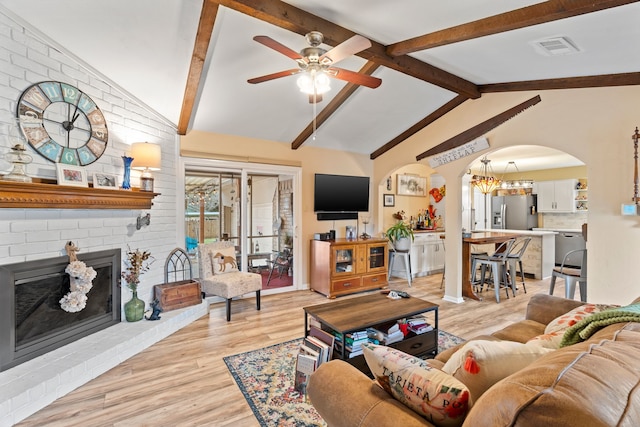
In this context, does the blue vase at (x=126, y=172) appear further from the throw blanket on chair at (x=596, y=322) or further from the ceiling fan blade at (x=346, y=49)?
the throw blanket on chair at (x=596, y=322)

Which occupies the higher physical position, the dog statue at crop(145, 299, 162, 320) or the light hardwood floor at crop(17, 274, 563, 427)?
the dog statue at crop(145, 299, 162, 320)

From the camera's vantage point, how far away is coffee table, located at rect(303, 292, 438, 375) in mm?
2311

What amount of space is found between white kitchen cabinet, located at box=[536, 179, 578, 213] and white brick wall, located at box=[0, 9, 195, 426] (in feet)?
26.2

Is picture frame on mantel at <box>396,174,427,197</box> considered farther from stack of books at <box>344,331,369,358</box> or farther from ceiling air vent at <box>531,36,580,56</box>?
stack of books at <box>344,331,369,358</box>

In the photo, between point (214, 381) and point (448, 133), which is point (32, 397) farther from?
point (448, 133)

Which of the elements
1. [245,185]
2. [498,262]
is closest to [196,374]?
[245,185]

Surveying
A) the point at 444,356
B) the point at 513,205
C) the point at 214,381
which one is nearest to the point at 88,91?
the point at 214,381

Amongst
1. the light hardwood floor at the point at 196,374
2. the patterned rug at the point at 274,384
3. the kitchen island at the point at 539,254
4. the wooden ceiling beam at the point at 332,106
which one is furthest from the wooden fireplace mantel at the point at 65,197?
the kitchen island at the point at 539,254

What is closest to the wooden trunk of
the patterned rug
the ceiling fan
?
the patterned rug

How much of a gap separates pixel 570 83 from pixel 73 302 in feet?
17.3

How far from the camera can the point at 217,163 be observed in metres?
4.39

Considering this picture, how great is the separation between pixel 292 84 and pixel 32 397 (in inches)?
137

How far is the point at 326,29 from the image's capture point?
2.66 m

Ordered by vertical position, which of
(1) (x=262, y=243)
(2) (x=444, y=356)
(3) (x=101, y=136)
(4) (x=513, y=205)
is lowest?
(2) (x=444, y=356)
